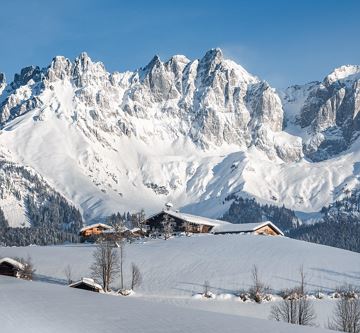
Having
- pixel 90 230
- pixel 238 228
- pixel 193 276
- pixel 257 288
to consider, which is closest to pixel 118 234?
pixel 238 228

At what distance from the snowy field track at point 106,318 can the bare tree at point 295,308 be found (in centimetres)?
3165

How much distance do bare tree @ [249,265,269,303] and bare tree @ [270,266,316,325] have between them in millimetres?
2899

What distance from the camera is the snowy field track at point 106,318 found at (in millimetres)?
31688

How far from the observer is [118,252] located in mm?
117688

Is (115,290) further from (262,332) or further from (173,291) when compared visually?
(262,332)

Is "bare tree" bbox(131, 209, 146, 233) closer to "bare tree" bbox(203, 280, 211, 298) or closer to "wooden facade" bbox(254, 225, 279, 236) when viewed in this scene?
"wooden facade" bbox(254, 225, 279, 236)

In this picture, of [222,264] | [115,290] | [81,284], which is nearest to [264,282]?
[222,264]

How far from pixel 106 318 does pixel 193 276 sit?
212ft

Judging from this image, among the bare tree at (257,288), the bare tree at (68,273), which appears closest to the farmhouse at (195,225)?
the bare tree at (68,273)

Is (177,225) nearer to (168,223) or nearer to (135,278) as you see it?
(168,223)

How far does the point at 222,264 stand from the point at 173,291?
16.7 meters

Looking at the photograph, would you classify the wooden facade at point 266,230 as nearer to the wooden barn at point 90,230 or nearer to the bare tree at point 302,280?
the wooden barn at point 90,230

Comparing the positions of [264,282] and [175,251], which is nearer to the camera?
[264,282]

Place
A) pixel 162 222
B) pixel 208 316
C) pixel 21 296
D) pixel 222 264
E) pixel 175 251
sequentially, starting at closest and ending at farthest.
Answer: pixel 208 316 → pixel 21 296 → pixel 222 264 → pixel 175 251 → pixel 162 222
